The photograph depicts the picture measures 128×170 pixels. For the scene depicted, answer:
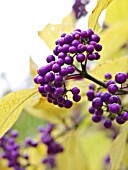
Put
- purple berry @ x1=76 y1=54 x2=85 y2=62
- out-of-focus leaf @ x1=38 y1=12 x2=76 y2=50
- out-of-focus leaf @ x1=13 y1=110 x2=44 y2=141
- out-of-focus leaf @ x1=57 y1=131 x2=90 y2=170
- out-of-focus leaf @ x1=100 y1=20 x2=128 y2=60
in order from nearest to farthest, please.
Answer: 1. purple berry @ x1=76 y1=54 x2=85 y2=62
2. out-of-focus leaf @ x1=38 y1=12 x2=76 y2=50
3. out-of-focus leaf @ x1=100 y1=20 x2=128 y2=60
4. out-of-focus leaf @ x1=57 y1=131 x2=90 y2=170
5. out-of-focus leaf @ x1=13 y1=110 x2=44 y2=141

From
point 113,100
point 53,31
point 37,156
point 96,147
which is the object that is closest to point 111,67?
point 53,31

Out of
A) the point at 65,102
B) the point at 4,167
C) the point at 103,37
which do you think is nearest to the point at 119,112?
the point at 65,102

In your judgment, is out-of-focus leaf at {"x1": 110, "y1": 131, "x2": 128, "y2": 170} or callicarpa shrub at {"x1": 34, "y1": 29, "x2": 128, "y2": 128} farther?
out-of-focus leaf at {"x1": 110, "y1": 131, "x2": 128, "y2": 170}

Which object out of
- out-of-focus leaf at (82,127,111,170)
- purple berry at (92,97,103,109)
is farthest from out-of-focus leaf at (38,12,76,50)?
out-of-focus leaf at (82,127,111,170)

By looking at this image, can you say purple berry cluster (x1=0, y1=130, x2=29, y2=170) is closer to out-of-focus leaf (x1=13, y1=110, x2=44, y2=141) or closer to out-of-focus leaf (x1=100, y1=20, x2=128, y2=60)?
out-of-focus leaf (x1=13, y1=110, x2=44, y2=141)

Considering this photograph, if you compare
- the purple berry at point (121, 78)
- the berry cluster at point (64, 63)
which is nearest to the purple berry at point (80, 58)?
the berry cluster at point (64, 63)

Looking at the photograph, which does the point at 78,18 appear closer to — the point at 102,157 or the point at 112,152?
the point at 112,152

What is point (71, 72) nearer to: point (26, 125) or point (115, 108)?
point (115, 108)
